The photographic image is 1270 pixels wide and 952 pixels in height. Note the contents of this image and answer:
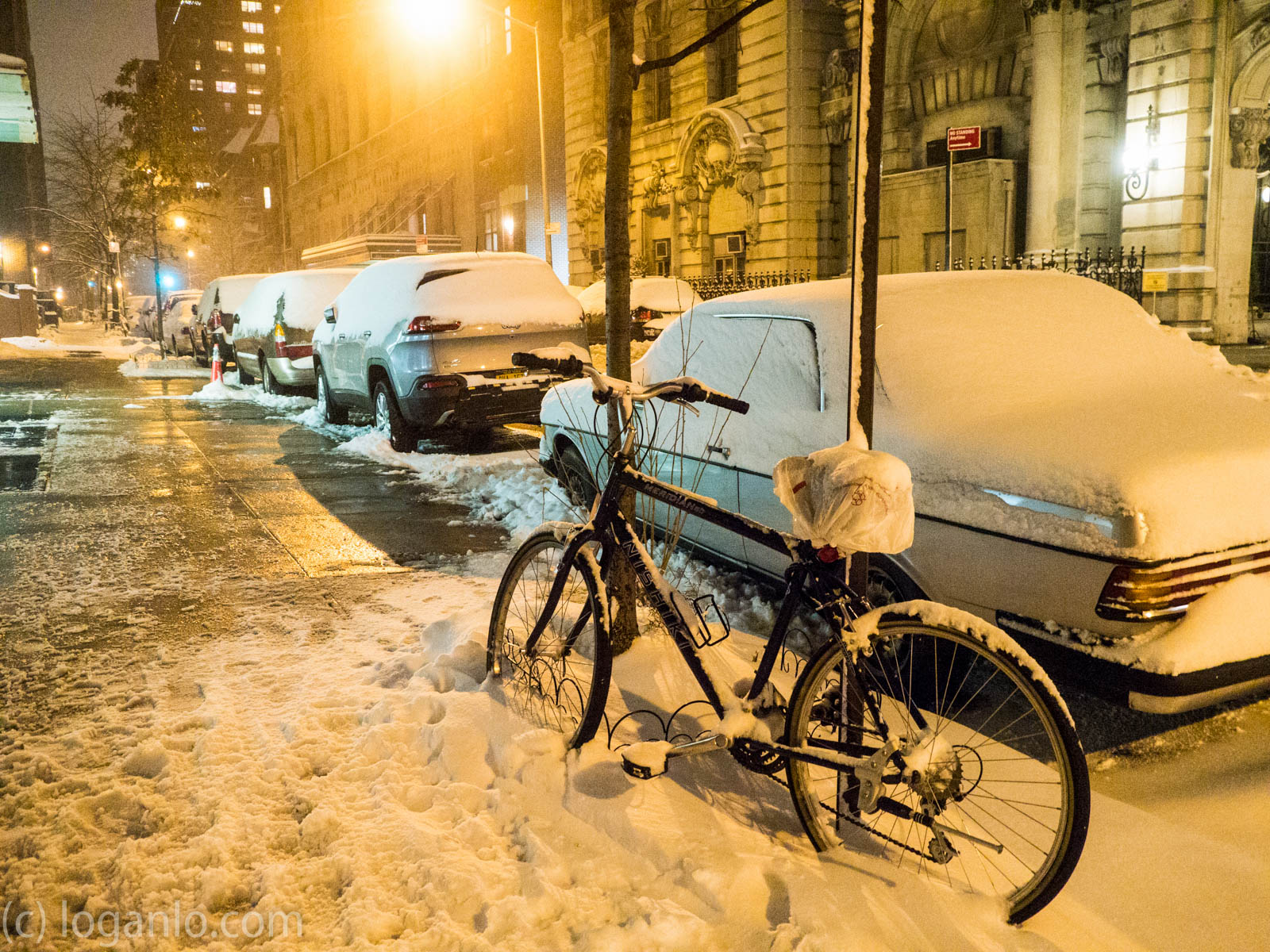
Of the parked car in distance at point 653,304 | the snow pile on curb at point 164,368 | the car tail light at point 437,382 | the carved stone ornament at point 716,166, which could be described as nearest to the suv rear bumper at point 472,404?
the car tail light at point 437,382

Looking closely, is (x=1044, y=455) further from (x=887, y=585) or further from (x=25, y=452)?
(x=25, y=452)

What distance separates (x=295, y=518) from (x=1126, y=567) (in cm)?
616

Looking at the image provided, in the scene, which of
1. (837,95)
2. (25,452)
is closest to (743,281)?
(837,95)

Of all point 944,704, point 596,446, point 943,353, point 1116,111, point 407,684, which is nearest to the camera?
point 944,704

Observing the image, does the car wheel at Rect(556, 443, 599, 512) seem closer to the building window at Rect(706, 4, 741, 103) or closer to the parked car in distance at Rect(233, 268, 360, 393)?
the parked car in distance at Rect(233, 268, 360, 393)

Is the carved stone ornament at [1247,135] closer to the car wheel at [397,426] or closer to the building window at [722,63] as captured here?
the building window at [722,63]

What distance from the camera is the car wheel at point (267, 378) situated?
17375 mm

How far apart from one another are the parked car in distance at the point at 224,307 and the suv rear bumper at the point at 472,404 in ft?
40.8

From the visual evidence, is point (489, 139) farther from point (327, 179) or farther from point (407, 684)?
point (407, 684)

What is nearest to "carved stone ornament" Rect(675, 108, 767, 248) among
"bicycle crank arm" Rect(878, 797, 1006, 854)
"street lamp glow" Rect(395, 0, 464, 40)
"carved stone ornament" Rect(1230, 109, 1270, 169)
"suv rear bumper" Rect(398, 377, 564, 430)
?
"carved stone ornament" Rect(1230, 109, 1270, 169)

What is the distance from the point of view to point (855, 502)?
2656 millimetres

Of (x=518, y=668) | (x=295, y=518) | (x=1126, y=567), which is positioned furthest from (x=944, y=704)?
(x=295, y=518)

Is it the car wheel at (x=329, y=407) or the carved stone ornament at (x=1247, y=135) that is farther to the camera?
the carved stone ornament at (x=1247, y=135)

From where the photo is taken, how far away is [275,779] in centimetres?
342
